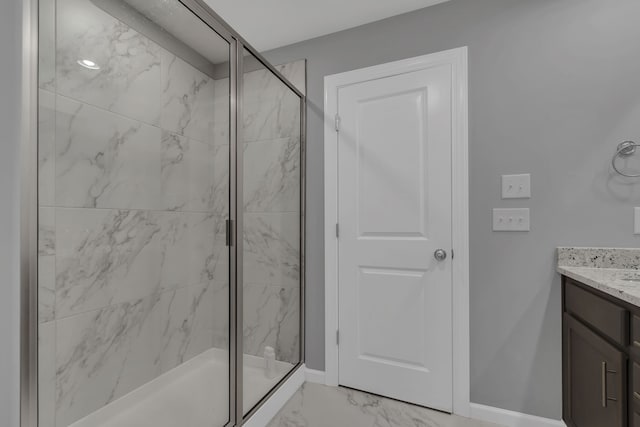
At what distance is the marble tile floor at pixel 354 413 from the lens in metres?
1.71

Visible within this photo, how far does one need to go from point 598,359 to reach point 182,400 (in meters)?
1.82

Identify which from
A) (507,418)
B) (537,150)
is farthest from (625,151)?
(507,418)

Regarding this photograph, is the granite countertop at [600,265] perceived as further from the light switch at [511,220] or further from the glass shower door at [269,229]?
the glass shower door at [269,229]

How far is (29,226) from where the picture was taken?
32.1 inches

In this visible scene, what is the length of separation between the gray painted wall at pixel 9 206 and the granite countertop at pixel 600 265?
191cm

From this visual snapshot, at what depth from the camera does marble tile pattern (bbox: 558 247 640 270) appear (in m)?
1.48

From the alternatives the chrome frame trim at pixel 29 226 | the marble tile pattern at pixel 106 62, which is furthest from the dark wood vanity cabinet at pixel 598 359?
the marble tile pattern at pixel 106 62

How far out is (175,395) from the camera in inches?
58.7

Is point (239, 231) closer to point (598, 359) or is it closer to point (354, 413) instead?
point (354, 413)

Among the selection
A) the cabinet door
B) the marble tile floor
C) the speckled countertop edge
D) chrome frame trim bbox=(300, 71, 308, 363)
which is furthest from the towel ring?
chrome frame trim bbox=(300, 71, 308, 363)

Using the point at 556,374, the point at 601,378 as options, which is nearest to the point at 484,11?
the point at 601,378

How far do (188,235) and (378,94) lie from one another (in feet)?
4.68

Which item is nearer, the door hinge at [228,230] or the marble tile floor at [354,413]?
the door hinge at [228,230]

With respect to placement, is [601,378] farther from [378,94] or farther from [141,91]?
[141,91]
